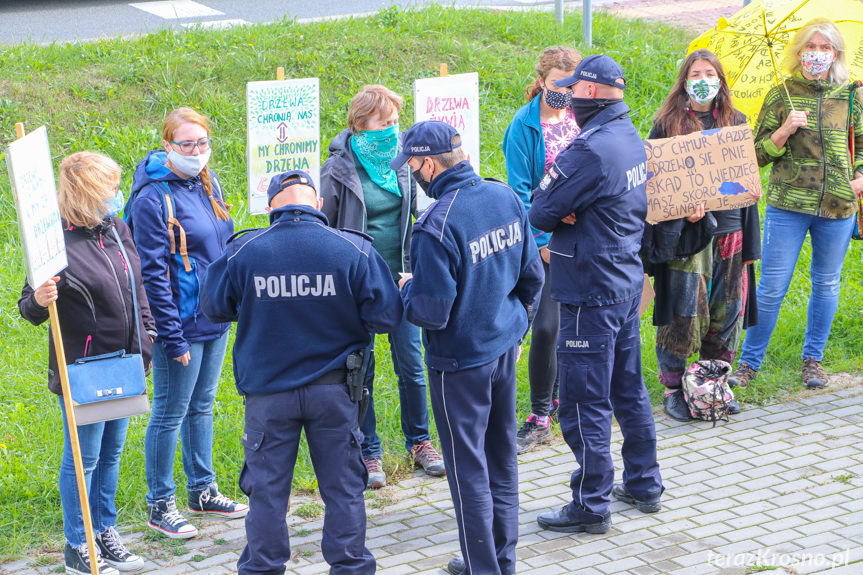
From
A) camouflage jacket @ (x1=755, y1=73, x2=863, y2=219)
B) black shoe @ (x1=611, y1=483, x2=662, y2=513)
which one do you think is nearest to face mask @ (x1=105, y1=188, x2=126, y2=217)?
black shoe @ (x1=611, y1=483, x2=662, y2=513)

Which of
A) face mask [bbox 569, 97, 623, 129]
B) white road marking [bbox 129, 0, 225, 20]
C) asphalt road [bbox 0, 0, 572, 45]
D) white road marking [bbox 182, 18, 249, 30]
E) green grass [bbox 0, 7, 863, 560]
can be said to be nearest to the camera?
face mask [bbox 569, 97, 623, 129]

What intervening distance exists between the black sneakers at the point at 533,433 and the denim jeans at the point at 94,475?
241 cm

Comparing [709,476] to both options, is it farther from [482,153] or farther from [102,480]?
[482,153]

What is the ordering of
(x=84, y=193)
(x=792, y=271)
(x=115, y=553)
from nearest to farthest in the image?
(x=84, y=193)
(x=115, y=553)
(x=792, y=271)

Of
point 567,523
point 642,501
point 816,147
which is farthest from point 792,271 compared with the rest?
point 567,523

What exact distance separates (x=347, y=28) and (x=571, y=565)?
755 cm

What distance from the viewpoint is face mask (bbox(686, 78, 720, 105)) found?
19.8 ft

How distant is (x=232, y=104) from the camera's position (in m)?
9.46

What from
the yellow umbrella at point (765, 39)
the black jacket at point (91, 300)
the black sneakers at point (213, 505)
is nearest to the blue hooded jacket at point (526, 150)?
the yellow umbrella at point (765, 39)

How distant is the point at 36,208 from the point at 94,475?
4.75ft

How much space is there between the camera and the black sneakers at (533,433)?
20.2 feet

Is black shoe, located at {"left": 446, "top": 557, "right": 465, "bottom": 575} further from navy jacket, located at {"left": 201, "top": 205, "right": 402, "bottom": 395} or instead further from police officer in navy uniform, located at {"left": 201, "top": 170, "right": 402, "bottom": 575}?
navy jacket, located at {"left": 201, "top": 205, "right": 402, "bottom": 395}

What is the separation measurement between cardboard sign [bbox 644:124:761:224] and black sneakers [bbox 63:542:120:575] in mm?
3510

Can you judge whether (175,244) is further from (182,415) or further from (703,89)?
(703,89)
